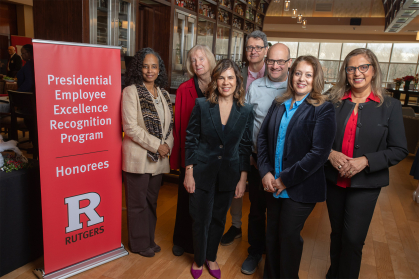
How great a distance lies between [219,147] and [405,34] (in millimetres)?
15878

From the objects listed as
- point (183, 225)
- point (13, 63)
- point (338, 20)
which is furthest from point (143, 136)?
point (338, 20)

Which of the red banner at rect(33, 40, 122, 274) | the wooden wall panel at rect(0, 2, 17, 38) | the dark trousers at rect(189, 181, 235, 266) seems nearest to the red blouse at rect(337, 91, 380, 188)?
the dark trousers at rect(189, 181, 235, 266)

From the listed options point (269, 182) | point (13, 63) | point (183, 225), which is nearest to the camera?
point (269, 182)

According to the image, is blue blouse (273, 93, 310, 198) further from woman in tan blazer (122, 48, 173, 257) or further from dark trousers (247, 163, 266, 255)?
woman in tan blazer (122, 48, 173, 257)

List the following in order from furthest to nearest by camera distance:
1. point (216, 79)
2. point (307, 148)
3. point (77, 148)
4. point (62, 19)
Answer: point (62, 19), point (77, 148), point (216, 79), point (307, 148)

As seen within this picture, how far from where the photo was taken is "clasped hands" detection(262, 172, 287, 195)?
6.05 feet

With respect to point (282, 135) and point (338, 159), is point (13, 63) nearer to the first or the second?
point (282, 135)

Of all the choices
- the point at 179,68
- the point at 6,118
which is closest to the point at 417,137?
the point at 179,68

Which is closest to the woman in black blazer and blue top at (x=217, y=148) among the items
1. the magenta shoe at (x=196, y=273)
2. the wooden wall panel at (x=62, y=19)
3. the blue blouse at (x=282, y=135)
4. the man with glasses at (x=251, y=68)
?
the magenta shoe at (x=196, y=273)

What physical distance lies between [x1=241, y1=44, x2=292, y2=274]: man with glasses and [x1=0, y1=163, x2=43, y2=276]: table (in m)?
1.60

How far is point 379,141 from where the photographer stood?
182 centimetres

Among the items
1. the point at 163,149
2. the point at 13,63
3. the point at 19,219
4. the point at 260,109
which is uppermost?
the point at 13,63

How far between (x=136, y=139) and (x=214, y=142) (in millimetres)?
579

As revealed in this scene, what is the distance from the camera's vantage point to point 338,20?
44.9 ft
